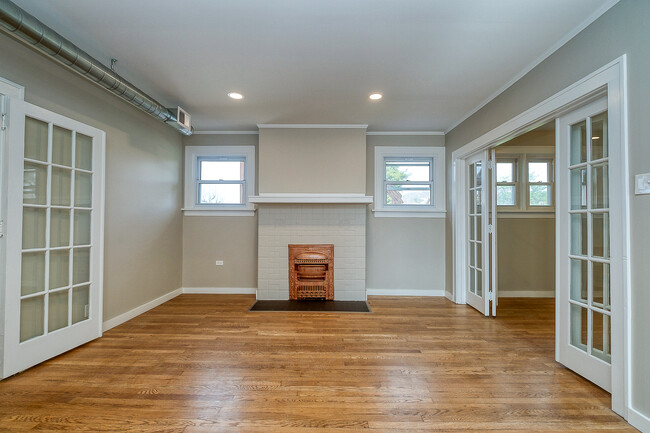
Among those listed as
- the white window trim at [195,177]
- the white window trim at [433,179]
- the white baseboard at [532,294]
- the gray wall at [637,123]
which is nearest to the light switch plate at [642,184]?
the gray wall at [637,123]

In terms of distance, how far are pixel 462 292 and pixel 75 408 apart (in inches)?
166

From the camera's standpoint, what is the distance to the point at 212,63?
2643 millimetres

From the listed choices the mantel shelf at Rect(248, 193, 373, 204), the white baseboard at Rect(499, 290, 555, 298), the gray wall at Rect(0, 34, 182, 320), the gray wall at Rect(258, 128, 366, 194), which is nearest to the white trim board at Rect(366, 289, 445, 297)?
the white baseboard at Rect(499, 290, 555, 298)

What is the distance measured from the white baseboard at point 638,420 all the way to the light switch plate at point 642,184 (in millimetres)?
1273

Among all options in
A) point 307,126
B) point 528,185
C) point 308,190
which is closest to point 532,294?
point 528,185

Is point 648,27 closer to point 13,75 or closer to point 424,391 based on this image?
point 424,391

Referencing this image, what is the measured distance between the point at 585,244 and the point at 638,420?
109 centimetres

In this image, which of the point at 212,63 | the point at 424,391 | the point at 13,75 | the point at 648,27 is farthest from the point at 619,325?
the point at 13,75

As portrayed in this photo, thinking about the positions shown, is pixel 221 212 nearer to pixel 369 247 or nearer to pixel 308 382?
pixel 369 247

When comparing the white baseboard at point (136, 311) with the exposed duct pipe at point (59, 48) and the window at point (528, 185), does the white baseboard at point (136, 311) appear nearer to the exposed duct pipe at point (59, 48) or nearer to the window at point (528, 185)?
the exposed duct pipe at point (59, 48)

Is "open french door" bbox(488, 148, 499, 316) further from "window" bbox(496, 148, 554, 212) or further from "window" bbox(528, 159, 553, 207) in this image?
"window" bbox(528, 159, 553, 207)

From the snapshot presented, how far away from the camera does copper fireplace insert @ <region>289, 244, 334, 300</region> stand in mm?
4305

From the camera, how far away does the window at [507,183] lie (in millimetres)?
4566

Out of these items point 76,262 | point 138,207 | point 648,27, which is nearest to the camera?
point 648,27
